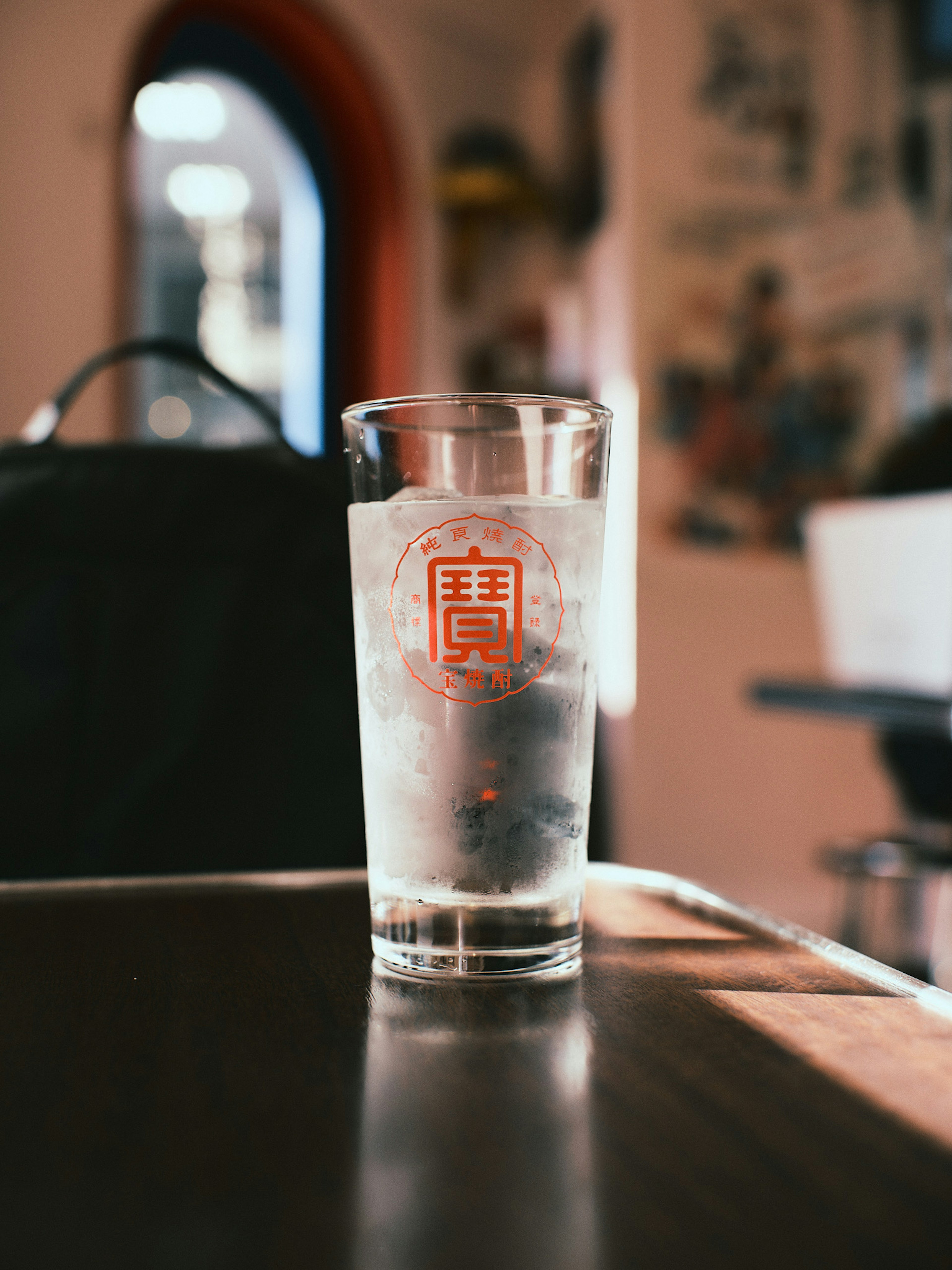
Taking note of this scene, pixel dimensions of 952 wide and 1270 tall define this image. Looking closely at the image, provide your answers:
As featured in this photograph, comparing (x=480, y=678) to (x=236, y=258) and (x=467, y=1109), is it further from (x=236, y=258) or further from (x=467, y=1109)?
(x=236, y=258)

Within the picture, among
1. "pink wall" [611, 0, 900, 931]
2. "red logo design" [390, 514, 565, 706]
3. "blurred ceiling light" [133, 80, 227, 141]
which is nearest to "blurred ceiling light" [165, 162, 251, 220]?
"blurred ceiling light" [133, 80, 227, 141]

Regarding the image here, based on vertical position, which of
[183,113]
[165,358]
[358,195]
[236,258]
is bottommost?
[165,358]

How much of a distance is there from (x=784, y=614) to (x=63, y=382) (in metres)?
1.87

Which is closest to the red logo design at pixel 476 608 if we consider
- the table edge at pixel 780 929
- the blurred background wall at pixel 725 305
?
the table edge at pixel 780 929

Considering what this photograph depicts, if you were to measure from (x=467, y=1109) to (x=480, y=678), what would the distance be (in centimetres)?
14

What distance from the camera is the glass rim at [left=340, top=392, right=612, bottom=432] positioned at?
362 millimetres

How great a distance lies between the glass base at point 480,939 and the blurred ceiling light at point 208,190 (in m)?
3.31

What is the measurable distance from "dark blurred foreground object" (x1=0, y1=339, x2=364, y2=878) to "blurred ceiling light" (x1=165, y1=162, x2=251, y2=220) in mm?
2740

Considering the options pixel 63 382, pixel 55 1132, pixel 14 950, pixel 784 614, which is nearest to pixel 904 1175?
pixel 55 1132

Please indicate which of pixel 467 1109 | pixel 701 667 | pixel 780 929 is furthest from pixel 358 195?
pixel 467 1109

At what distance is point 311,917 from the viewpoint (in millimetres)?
448

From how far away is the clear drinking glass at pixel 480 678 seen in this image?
1.17 feet

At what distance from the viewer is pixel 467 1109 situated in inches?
10.1

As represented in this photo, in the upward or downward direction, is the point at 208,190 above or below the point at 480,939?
above
